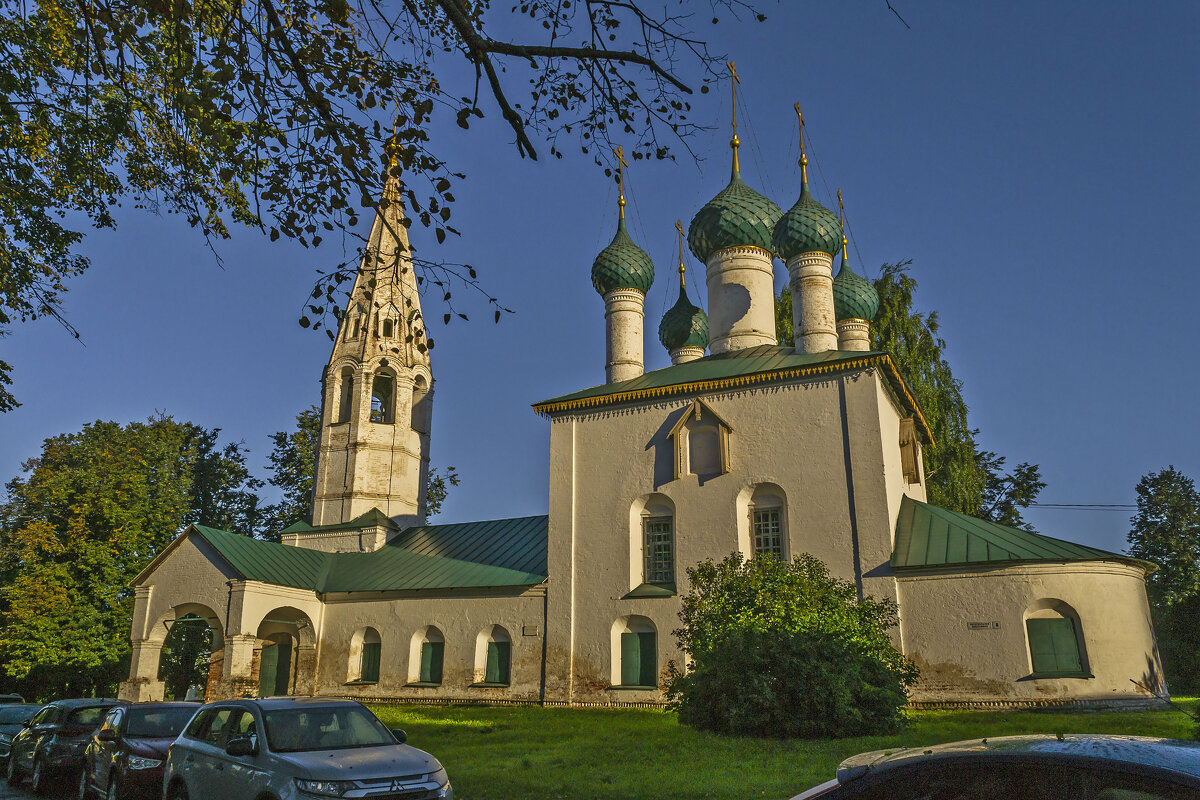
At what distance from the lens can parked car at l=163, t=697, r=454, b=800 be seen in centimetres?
692

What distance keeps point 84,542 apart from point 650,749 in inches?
1029

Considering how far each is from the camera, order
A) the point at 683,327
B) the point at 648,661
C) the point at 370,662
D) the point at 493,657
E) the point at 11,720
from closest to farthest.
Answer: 1. the point at 11,720
2. the point at 648,661
3. the point at 493,657
4. the point at 370,662
5. the point at 683,327

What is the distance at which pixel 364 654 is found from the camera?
Answer: 74.9 feet

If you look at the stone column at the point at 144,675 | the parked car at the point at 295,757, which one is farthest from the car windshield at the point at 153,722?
the stone column at the point at 144,675

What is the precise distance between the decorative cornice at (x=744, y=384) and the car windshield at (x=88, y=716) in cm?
1169

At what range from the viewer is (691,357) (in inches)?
1053

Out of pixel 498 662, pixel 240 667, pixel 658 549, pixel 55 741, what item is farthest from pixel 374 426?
pixel 55 741

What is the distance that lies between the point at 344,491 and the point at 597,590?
32.2 ft

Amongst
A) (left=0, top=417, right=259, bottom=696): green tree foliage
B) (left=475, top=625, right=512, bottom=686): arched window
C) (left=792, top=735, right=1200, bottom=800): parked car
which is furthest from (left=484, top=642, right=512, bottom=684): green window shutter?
(left=792, top=735, right=1200, bottom=800): parked car

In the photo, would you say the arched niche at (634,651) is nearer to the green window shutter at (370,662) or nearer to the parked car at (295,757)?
the green window shutter at (370,662)

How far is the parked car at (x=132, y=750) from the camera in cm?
956

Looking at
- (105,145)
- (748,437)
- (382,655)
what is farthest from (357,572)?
(105,145)

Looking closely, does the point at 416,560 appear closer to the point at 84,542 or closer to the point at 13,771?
the point at 13,771

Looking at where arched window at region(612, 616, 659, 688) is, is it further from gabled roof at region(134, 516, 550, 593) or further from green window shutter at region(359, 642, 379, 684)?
green window shutter at region(359, 642, 379, 684)
